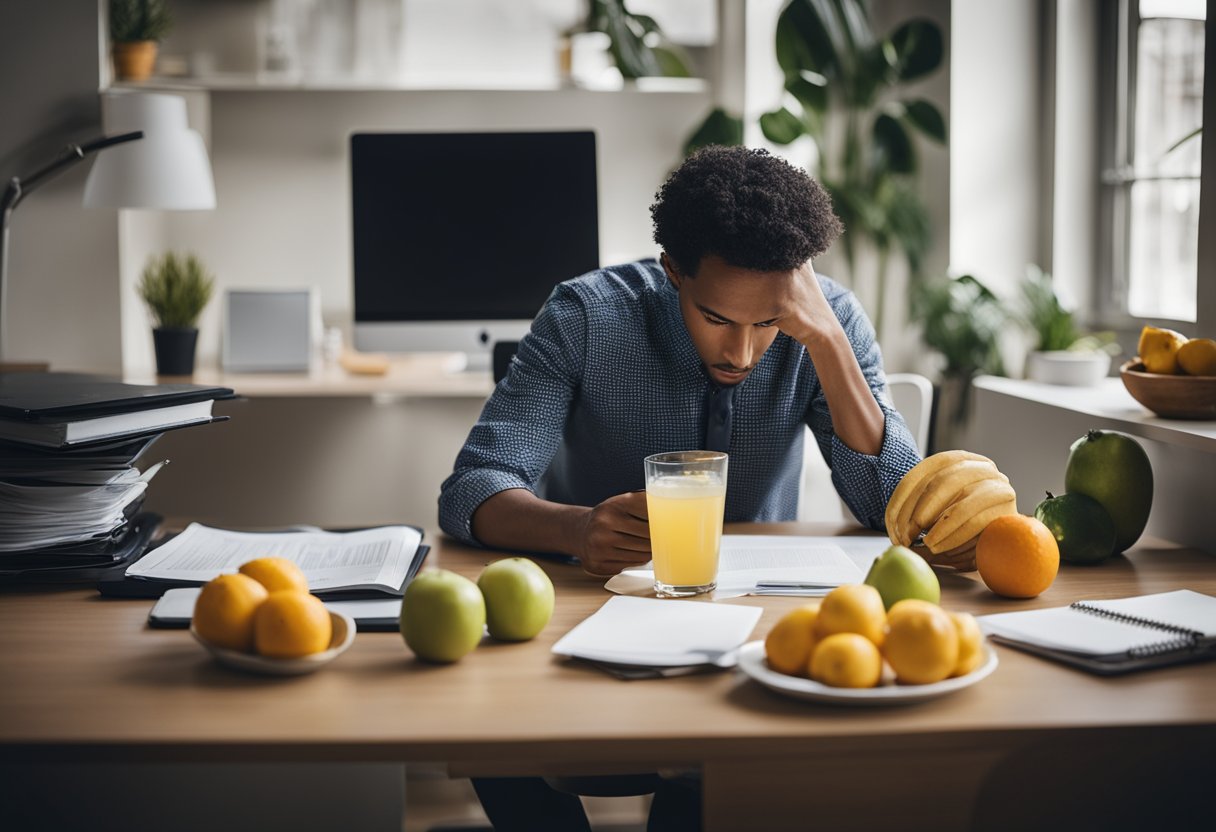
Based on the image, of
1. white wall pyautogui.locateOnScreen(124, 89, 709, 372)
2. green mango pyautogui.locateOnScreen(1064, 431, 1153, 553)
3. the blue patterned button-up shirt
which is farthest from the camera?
white wall pyautogui.locateOnScreen(124, 89, 709, 372)

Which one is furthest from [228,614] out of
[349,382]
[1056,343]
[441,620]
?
[1056,343]

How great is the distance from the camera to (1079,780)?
860mm

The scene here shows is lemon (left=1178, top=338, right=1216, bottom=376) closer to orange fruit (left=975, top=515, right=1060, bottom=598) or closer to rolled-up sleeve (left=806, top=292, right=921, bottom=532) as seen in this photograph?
rolled-up sleeve (left=806, top=292, right=921, bottom=532)

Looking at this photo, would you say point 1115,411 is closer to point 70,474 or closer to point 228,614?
point 228,614

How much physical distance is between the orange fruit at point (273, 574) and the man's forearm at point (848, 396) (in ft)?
2.52

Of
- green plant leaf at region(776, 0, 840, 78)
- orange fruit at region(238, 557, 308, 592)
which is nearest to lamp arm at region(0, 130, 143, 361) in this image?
green plant leaf at region(776, 0, 840, 78)

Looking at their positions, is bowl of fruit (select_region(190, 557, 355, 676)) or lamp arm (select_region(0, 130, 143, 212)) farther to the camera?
lamp arm (select_region(0, 130, 143, 212))

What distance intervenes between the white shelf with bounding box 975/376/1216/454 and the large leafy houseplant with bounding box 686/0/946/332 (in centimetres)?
119

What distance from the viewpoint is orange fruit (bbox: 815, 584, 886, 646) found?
89cm

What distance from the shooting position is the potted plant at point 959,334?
3.08m

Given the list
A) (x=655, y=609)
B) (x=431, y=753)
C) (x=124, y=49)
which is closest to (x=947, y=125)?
(x=124, y=49)

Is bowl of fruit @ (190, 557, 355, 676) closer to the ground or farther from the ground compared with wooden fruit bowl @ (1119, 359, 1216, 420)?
closer to the ground

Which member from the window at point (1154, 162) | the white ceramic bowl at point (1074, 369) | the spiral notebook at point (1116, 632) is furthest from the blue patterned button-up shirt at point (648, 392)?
the window at point (1154, 162)

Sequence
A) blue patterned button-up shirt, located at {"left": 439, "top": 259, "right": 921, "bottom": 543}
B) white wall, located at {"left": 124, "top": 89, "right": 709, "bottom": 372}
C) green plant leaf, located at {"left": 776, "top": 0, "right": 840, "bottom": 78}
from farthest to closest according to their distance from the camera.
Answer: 1. white wall, located at {"left": 124, "top": 89, "right": 709, "bottom": 372}
2. green plant leaf, located at {"left": 776, "top": 0, "right": 840, "bottom": 78}
3. blue patterned button-up shirt, located at {"left": 439, "top": 259, "right": 921, "bottom": 543}
